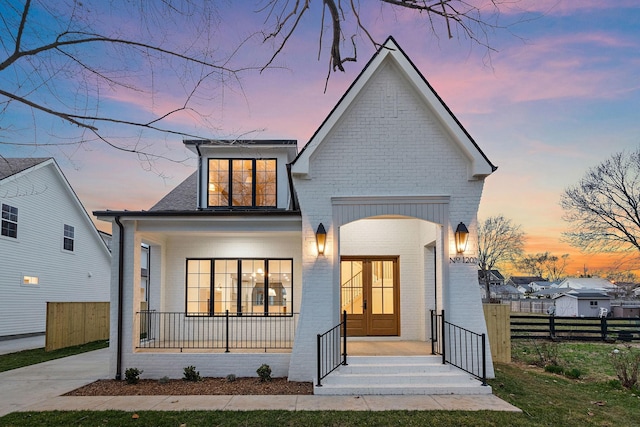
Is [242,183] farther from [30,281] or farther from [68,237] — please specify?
[68,237]

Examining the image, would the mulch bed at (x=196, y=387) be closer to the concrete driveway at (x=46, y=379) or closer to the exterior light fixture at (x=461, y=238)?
the concrete driveway at (x=46, y=379)

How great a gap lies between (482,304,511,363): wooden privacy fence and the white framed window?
19.2 m

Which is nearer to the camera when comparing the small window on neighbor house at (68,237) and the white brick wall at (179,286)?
the white brick wall at (179,286)

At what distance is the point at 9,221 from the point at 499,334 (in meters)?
19.5

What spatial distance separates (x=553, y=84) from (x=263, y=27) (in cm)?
1268

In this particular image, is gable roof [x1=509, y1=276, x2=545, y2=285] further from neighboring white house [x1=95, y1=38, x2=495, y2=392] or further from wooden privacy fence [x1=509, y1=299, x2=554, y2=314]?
neighboring white house [x1=95, y1=38, x2=495, y2=392]

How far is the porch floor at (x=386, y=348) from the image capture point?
10830mm

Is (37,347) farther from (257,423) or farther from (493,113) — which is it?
(493,113)

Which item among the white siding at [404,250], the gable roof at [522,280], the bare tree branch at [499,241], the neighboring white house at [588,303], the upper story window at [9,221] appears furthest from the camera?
the gable roof at [522,280]

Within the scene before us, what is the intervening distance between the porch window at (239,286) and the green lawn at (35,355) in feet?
15.9

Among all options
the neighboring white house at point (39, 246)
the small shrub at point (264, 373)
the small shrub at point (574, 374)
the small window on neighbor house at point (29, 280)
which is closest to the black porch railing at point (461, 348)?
the small shrub at point (574, 374)

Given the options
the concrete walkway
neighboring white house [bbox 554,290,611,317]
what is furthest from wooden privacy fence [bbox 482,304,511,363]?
neighboring white house [bbox 554,290,611,317]

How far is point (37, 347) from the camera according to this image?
1755 centimetres

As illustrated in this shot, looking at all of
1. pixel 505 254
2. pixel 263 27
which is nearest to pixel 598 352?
pixel 263 27
